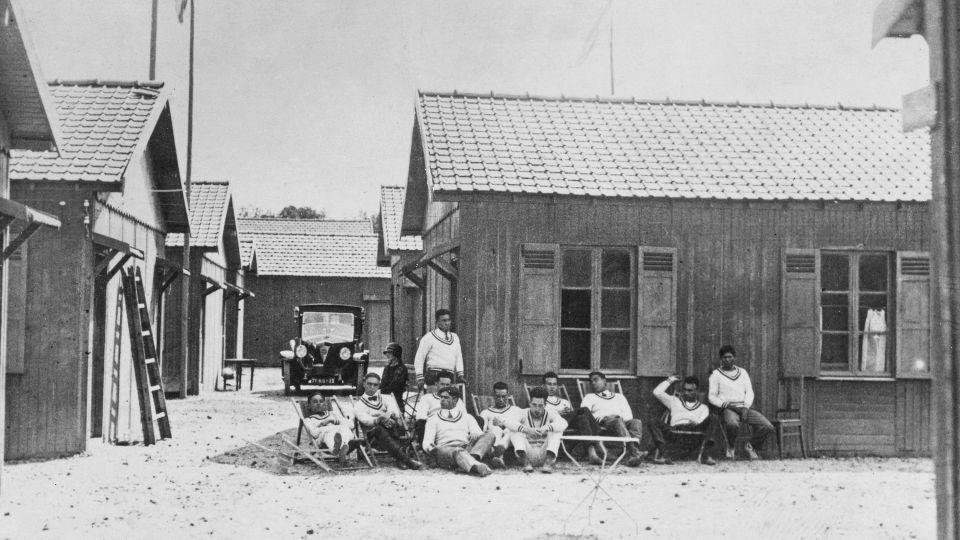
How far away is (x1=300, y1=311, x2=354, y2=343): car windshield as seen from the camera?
64.3ft

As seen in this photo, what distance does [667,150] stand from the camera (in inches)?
515

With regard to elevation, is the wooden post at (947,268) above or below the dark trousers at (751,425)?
above

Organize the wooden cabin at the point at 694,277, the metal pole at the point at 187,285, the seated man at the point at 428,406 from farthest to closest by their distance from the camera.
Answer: the metal pole at the point at 187,285, the wooden cabin at the point at 694,277, the seated man at the point at 428,406

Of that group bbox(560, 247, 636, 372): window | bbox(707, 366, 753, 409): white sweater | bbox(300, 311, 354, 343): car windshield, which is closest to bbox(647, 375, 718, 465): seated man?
bbox(707, 366, 753, 409): white sweater

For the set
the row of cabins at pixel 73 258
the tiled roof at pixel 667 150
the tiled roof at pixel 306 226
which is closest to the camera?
the row of cabins at pixel 73 258

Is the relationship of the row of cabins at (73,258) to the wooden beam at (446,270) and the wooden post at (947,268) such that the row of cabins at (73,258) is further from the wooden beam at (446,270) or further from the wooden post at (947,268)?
the wooden post at (947,268)

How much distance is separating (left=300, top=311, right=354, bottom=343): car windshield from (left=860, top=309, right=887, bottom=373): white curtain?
10948 mm

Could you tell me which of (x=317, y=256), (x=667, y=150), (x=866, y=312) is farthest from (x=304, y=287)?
(x=866, y=312)

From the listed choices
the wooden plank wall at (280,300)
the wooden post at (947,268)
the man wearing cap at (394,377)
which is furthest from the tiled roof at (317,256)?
the wooden post at (947,268)

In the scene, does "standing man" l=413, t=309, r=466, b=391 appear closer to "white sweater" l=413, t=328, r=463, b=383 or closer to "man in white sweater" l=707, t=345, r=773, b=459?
"white sweater" l=413, t=328, r=463, b=383

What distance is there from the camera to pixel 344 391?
1856 centimetres

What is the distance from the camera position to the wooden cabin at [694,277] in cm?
1168

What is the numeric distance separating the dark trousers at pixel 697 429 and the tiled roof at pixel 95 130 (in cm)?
721

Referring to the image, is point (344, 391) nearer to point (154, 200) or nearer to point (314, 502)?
point (154, 200)
